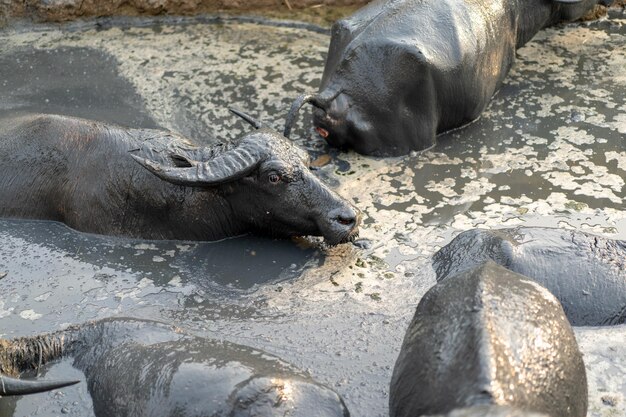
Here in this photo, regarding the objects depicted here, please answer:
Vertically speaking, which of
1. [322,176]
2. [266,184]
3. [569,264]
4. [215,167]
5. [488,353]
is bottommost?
[322,176]

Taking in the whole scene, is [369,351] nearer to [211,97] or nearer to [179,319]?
[179,319]

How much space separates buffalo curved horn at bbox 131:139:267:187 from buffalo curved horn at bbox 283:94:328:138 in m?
0.96

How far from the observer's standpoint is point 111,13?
9.54 m

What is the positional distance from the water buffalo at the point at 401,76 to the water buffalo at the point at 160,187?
3.37 ft

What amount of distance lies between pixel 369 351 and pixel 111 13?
5787 millimetres

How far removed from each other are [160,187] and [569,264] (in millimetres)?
2545

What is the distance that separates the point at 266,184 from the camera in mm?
5914

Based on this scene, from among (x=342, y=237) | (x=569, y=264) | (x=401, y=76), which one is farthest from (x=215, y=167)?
(x=569, y=264)

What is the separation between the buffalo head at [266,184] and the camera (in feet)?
19.0

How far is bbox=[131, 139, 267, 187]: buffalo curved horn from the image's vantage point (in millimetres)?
5684

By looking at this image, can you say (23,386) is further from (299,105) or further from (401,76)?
(401,76)

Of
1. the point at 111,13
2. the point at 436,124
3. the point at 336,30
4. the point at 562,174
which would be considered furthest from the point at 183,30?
the point at 562,174

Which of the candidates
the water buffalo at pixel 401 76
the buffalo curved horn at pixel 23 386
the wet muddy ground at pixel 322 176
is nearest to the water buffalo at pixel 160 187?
the wet muddy ground at pixel 322 176

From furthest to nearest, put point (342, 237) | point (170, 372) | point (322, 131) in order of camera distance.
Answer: point (322, 131) → point (342, 237) → point (170, 372)
